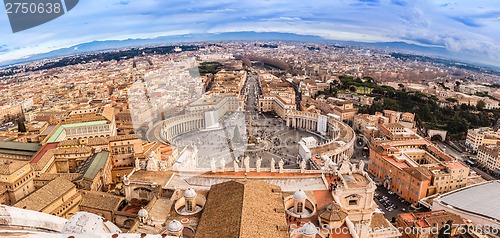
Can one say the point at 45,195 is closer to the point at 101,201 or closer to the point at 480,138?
the point at 101,201

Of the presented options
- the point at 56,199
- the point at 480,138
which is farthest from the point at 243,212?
the point at 480,138

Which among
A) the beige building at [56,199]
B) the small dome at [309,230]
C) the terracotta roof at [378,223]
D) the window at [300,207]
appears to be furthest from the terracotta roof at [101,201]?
the terracotta roof at [378,223]

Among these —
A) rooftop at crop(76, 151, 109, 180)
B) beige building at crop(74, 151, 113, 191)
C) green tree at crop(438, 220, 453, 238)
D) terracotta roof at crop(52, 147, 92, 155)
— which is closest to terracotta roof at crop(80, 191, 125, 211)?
beige building at crop(74, 151, 113, 191)

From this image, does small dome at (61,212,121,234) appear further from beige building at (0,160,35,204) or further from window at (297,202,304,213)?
beige building at (0,160,35,204)

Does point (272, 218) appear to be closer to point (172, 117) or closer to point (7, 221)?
point (7, 221)

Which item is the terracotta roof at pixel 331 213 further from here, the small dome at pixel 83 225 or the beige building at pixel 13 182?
the beige building at pixel 13 182

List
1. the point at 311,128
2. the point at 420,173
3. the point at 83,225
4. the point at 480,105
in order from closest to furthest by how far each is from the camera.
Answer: the point at 83,225, the point at 420,173, the point at 311,128, the point at 480,105

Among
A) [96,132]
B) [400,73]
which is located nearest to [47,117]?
[96,132]
